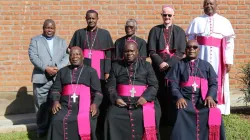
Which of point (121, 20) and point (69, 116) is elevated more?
point (121, 20)

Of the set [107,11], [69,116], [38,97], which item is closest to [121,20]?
[107,11]

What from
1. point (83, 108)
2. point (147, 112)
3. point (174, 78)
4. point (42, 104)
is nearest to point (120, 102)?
point (147, 112)

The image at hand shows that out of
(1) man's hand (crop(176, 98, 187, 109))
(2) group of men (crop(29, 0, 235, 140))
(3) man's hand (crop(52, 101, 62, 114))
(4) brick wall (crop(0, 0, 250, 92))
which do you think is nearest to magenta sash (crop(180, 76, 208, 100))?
(2) group of men (crop(29, 0, 235, 140))

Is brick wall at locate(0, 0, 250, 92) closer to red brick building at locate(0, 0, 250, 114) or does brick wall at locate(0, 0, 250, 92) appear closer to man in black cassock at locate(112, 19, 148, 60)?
red brick building at locate(0, 0, 250, 114)

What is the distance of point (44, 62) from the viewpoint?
620 centimetres

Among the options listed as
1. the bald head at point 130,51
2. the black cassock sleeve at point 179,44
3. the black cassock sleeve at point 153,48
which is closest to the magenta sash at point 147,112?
the bald head at point 130,51

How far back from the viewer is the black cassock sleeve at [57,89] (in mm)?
5691

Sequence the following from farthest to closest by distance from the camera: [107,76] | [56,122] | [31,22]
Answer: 1. [31,22]
2. [107,76]
3. [56,122]

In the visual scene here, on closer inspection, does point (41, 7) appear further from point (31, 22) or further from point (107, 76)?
point (107, 76)

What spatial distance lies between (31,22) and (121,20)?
1841 mm

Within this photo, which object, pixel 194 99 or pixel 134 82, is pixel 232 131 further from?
pixel 134 82

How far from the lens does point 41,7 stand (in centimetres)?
781

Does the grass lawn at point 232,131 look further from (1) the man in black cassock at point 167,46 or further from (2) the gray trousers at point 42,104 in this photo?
(1) the man in black cassock at point 167,46

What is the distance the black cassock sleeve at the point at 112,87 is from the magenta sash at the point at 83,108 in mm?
316
